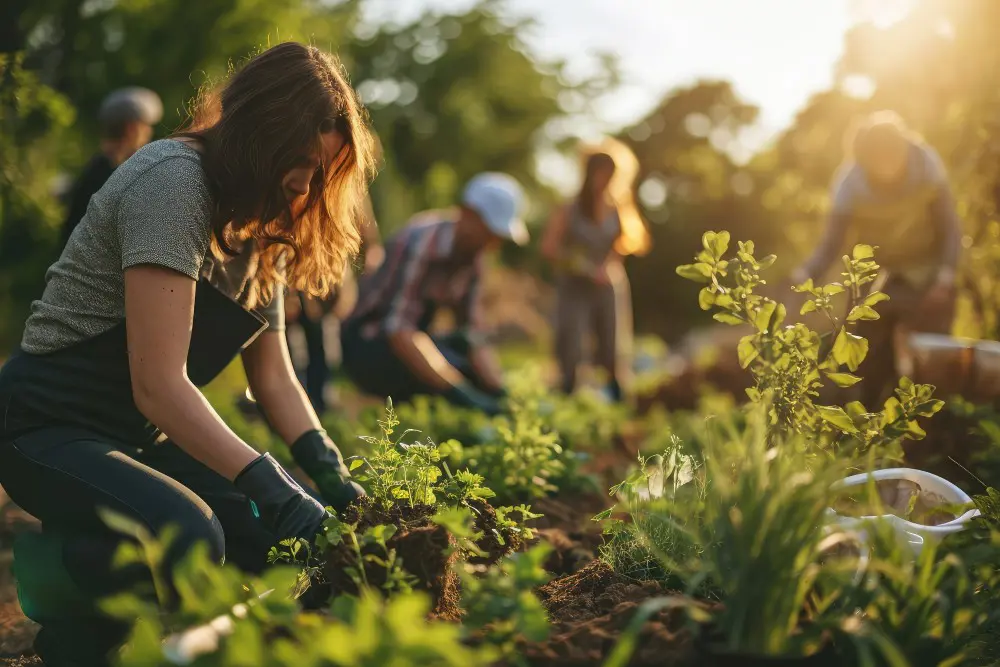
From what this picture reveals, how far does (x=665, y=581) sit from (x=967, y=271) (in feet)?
12.6

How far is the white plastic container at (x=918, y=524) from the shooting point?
1.83m

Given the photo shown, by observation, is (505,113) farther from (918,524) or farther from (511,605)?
(511,605)

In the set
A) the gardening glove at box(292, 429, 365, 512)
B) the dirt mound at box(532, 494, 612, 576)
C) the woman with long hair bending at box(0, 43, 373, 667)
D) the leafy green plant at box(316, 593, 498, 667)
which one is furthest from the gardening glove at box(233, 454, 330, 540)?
the leafy green plant at box(316, 593, 498, 667)

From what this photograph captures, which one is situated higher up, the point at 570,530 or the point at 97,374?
the point at 97,374

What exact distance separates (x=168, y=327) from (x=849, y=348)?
1.43 meters

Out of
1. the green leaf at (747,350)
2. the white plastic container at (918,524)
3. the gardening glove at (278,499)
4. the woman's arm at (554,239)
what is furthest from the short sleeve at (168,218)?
the woman's arm at (554,239)

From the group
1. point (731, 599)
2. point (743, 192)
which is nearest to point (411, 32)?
point (743, 192)

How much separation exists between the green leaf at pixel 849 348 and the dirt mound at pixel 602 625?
24.9 inches

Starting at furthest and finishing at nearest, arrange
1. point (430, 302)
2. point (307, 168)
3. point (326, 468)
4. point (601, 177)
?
point (601, 177), point (430, 302), point (326, 468), point (307, 168)

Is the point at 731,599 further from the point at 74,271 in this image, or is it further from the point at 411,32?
the point at 411,32

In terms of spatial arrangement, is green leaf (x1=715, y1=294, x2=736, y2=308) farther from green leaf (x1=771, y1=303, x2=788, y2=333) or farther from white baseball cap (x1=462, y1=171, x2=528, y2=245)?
white baseball cap (x1=462, y1=171, x2=528, y2=245)

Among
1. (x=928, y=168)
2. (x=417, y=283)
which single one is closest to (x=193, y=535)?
(x=417, y=283)

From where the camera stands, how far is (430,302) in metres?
5.09

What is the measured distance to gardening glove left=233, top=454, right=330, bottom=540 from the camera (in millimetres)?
1980
